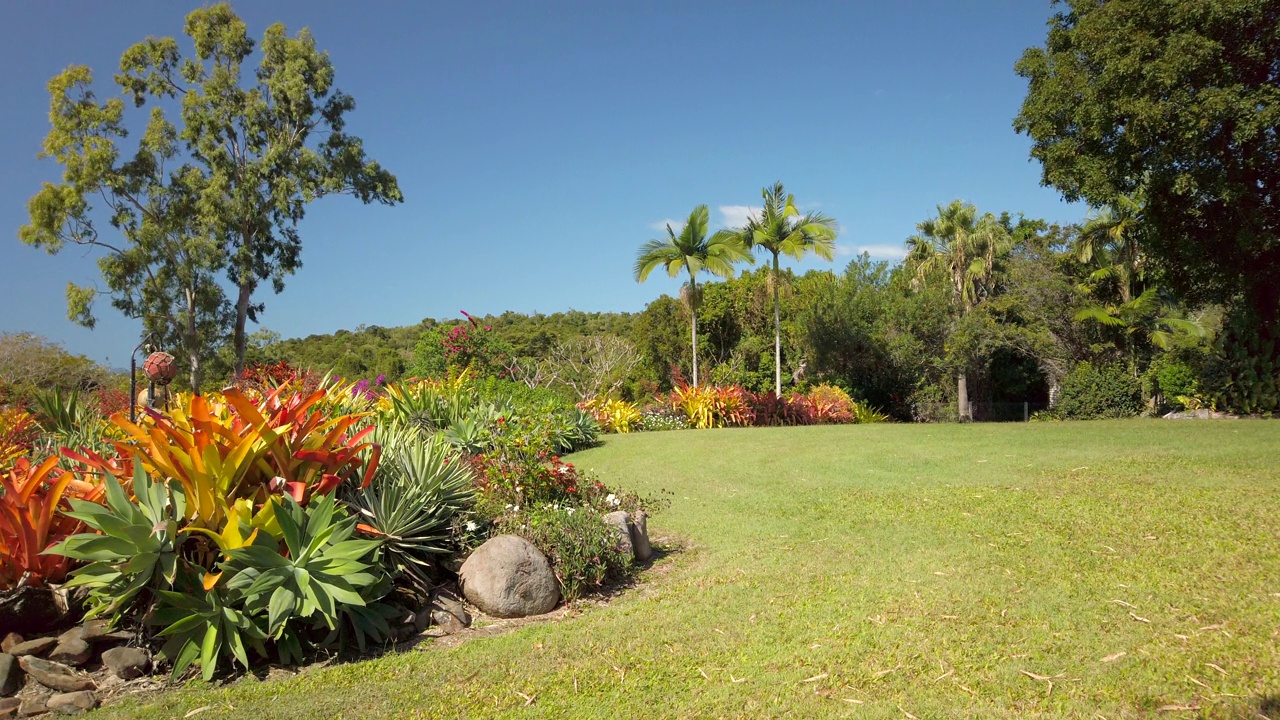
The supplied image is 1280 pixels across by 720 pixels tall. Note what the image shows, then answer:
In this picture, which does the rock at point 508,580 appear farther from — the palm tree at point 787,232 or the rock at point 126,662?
the palm tree at point 787,232

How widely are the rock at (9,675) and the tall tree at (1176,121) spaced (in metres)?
15.6

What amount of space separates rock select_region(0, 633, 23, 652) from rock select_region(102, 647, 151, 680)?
0.48 m

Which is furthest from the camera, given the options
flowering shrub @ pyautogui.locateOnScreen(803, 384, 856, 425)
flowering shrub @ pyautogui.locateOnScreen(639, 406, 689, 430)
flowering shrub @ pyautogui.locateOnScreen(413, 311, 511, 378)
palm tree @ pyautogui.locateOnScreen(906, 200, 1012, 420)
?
palm tree @ pyautogui.locateOnScreen(906, 200, 1012, 420)

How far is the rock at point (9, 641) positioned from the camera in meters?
4.06

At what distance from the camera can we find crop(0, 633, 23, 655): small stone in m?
4.06

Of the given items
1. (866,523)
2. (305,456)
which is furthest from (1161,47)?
(305,456)

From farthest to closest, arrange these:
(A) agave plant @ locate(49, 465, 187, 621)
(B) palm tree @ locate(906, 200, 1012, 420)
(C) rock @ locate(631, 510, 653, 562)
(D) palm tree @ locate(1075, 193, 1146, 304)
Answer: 1. (B) palm tree @ locate(906, 200, 1012, 420)
2. (D) palm tree @ locate(1075, 193, 1146, 304)
3. (C) rock @ locate(631, 510, 653, 562)
4. (A) agave plant @ locate(49, 465, 187, 621)

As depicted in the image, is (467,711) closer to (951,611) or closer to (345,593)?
(345,593)

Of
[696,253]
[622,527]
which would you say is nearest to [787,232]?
[696,253]

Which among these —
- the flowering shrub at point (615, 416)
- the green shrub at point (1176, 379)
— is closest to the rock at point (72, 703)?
the flowering shrub at point (615, 416)

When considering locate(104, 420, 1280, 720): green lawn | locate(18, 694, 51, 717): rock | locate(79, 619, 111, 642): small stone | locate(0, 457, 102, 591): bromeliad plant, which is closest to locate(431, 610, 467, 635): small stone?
locate(104, 420, 1280, 720): green lawn

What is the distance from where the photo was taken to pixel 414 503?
515 cm

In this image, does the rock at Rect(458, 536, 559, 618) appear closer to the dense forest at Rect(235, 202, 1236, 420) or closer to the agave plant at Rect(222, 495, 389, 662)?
the agave plant at Rect(222, 495, 389, 662)

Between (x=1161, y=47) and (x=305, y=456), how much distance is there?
48.5 feet
